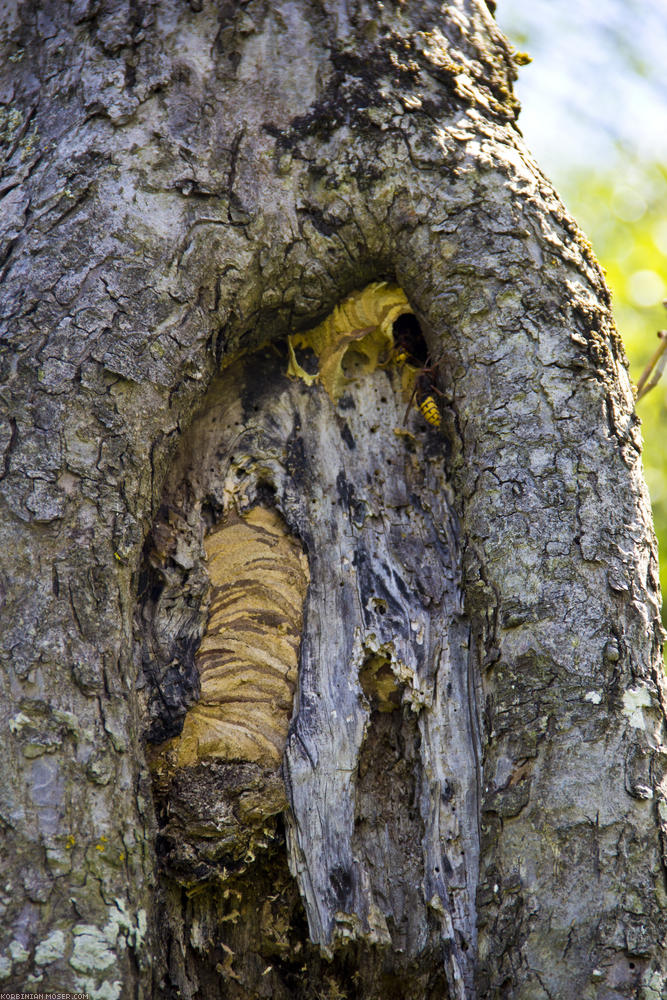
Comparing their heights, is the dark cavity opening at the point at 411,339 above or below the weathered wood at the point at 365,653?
above

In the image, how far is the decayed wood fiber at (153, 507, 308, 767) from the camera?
2414mm

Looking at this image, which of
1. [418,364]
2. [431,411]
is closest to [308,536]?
[431,411]

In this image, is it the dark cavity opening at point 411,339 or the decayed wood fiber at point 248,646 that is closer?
the decayed wood fiber at point 248,646

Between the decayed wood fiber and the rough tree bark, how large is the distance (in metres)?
0.01

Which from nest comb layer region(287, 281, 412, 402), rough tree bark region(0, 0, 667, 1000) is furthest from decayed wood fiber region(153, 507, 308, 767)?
nest comb layer region(287, 281, 412, 402)

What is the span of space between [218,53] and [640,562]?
2.09m

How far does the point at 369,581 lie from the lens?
2582 millimetres

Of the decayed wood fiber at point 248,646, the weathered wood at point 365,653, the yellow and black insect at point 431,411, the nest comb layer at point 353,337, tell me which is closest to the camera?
the weathered wood at point 365,653

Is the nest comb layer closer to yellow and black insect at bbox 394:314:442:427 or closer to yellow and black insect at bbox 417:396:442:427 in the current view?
yellow and black insect at bbox 394:314:442:427

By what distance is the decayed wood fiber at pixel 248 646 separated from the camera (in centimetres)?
241

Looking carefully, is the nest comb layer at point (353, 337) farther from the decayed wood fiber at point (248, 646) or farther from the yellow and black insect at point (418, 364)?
the decayed wood fiber at point (248, 646)

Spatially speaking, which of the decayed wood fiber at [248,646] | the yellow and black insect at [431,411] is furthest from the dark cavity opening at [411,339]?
the decayed wood fiber at [248,646]

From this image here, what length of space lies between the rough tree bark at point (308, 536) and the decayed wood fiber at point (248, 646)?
0.01 meters

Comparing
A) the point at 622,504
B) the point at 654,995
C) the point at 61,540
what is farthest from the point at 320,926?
the point at 622,504
